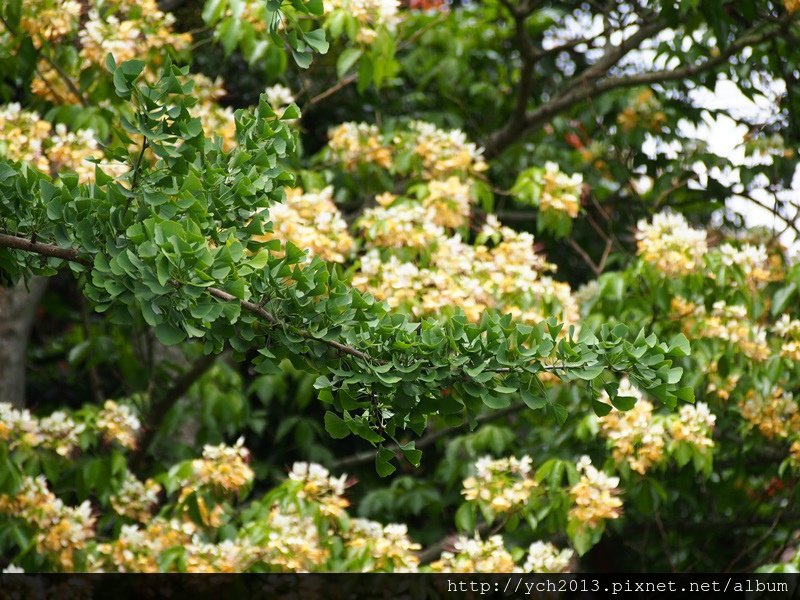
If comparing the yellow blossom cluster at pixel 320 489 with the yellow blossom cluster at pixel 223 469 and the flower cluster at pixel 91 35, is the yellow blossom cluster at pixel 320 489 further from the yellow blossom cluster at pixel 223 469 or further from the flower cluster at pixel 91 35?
the flower cluster at pixel 91 35

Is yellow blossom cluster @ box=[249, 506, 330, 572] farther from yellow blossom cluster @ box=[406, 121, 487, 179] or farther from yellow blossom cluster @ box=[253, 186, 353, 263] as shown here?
yellow blossom cluster @ box=[406, 121, 487, 179]

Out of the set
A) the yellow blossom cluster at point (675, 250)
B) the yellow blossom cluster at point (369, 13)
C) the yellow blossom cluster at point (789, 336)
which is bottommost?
the yellow blossom cluster at point (789, 336)

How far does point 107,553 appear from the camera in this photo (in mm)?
3900

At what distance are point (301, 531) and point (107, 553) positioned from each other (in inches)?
26.8

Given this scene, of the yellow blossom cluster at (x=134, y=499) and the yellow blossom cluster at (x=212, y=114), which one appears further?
the yellow blossom cluster at (x=212, y=114)

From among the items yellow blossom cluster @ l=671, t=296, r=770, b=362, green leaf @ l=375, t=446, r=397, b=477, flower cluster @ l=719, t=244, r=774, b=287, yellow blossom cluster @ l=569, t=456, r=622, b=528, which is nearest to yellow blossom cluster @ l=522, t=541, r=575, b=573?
yellow blossom cluster @ l=569, t=456, r=622, b=528

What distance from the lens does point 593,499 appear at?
383 centimetres

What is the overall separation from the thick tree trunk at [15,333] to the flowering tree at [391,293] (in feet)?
0.04

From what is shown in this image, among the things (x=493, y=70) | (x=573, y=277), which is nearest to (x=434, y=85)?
(x=493, y=70)

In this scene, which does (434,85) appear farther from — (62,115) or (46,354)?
(46,354)

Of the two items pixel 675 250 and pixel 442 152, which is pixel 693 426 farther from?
pixel 442 152

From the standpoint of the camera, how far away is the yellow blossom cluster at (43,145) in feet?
12.9

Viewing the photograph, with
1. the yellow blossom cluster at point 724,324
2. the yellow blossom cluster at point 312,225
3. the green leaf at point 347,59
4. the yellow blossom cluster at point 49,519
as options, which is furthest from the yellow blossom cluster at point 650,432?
the yellow blossom cluster at point 49,519

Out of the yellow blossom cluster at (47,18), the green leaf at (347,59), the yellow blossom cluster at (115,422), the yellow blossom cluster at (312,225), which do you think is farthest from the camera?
the green leaf at (347,59)
